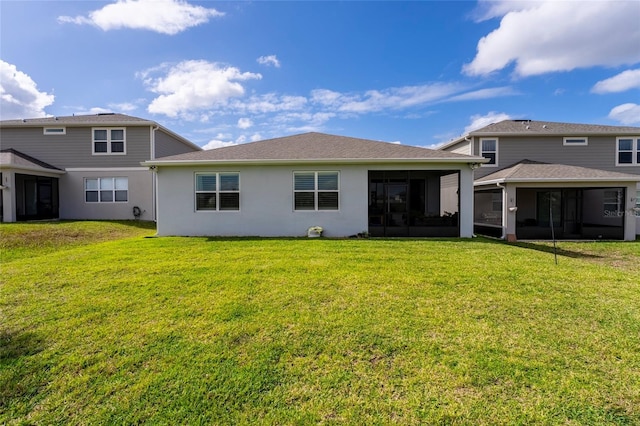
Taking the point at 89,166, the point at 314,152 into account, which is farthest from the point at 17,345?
the point at 89,166

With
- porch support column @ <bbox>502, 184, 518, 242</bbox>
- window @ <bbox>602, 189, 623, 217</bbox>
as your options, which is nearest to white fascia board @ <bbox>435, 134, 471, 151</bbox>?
porch support column @ <bbox>502, 184, 518, 242</bbox>

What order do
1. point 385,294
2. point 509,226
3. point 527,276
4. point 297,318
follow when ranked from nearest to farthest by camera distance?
point 297,318
point 385,294
point 527,276
point 509,226

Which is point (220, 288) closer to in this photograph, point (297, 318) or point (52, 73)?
point (297, 318)

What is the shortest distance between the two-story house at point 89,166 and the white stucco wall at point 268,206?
6588mm

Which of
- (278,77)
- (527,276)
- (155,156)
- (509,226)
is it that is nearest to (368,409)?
(527,276)

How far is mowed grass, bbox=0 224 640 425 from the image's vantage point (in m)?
2.58

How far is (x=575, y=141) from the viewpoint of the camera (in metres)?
15.5

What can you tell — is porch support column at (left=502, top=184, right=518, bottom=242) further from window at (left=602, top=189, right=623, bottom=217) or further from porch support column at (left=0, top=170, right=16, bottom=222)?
porch support column at (left=0, top=170, right=16, bottom=222)

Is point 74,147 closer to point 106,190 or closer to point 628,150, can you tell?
point 106,190

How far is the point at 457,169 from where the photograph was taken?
11445 millimetres

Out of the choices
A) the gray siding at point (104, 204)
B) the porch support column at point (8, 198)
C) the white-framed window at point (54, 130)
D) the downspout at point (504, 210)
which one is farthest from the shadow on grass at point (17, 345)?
the white-framed window at point (54, 130)

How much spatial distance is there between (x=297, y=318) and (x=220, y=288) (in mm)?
1901

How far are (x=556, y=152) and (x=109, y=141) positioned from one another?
79.3 ft

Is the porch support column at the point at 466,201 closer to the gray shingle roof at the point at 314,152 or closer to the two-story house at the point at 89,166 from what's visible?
the gray shingle roof at the point at 314,152
